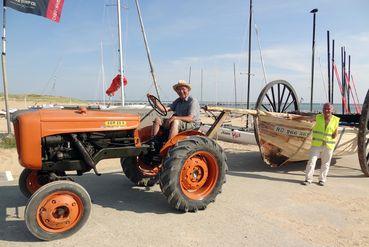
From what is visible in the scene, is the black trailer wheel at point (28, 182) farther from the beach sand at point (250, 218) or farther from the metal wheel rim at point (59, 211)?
the metal wheel rim at point (59, 211)

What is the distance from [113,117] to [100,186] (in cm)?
211

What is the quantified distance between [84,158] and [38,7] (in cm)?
845

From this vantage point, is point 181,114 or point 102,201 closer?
point 102,201

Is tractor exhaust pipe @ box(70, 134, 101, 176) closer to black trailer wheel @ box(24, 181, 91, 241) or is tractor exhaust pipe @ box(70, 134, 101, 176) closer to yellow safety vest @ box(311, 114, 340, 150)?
black trailer wheel @ box(24, 181, 91, 241)

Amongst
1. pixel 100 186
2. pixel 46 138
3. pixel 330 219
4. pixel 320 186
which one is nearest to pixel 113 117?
pixel 46 138

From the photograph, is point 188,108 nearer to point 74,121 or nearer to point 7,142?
point 74,121

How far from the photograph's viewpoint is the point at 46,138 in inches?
183

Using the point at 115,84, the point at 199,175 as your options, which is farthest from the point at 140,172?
the point at 115,84

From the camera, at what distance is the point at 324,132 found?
291 inches

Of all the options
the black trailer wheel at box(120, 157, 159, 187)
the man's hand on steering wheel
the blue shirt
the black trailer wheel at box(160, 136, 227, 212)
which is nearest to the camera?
the black trailer wheel at box(160, 136, 227, 212)

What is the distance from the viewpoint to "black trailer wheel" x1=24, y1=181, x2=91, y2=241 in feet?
13.7

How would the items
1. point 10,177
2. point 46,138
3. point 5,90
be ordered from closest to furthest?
point 46,138 < point 10,177 < point 5,90

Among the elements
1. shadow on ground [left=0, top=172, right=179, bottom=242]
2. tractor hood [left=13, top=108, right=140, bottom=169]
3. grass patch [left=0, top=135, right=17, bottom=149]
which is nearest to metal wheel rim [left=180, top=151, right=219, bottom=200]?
shadow on ground [left=0, top=172, right=179, bottom=242]

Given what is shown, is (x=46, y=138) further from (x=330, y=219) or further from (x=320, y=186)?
(x=320, y=186)
